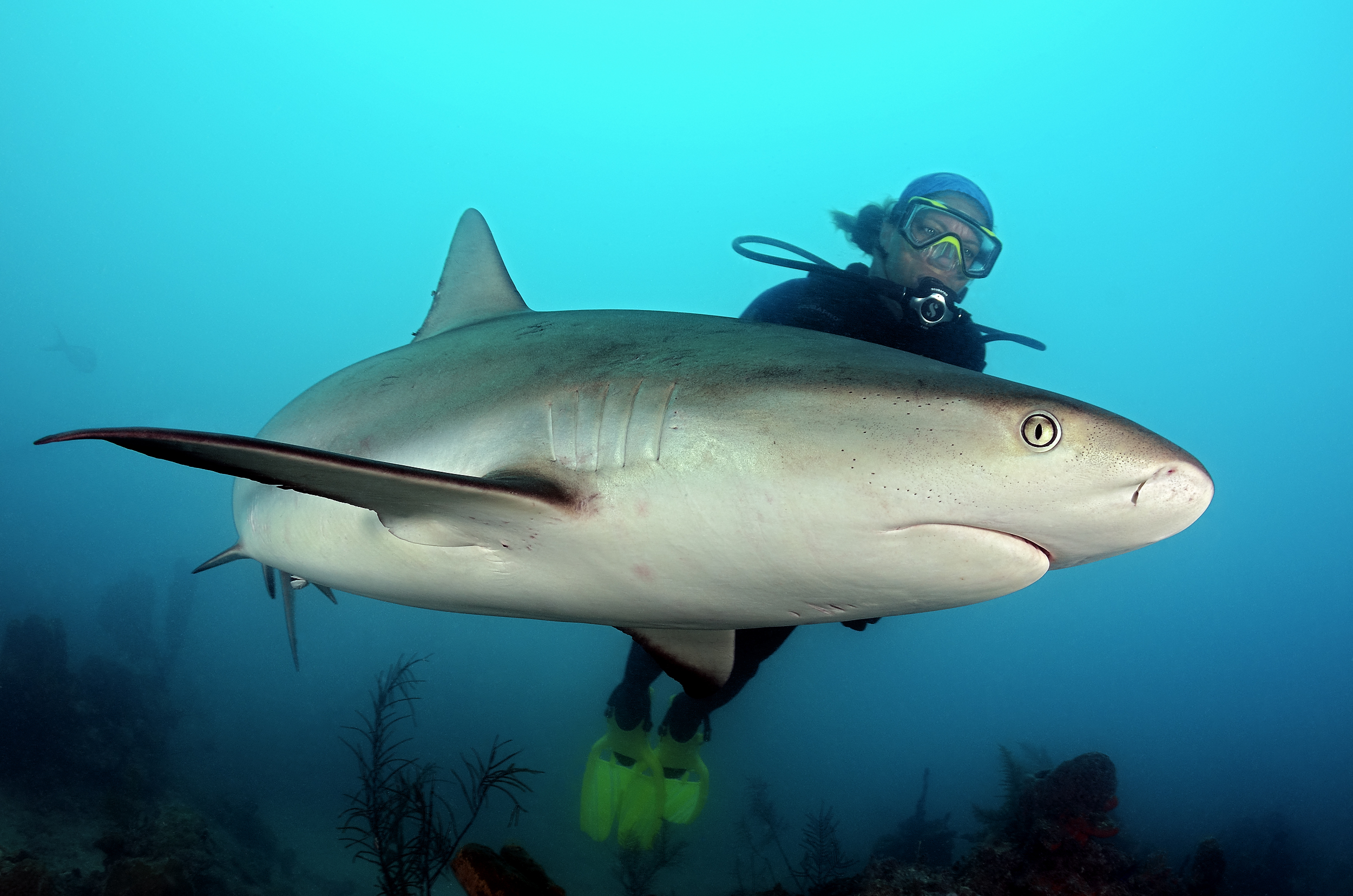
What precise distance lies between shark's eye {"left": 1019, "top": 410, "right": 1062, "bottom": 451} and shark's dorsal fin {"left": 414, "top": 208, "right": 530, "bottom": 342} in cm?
239

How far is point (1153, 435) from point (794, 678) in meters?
83.4

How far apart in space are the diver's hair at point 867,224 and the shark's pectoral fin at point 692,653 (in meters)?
4.37

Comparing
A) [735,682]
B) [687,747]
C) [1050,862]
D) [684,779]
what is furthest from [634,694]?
[1050,862]

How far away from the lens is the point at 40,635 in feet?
47.5

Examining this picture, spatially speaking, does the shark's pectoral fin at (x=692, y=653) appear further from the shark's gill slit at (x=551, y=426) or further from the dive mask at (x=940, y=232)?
the dive mask at (x=940, y=232)

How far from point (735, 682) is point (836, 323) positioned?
10.8 feet

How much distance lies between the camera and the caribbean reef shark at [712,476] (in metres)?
1.25

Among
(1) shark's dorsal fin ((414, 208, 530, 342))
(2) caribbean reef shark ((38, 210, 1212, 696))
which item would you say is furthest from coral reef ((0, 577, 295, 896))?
(2) caribbean reef shark ((38, 210, 1212, 696))

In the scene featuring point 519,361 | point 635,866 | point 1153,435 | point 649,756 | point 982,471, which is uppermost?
point 519,361

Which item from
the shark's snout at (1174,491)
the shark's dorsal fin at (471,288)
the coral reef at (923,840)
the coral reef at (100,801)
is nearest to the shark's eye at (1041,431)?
the shark's snout at (1174,491)

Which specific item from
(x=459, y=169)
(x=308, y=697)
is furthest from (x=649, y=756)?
(x=459, y=169)

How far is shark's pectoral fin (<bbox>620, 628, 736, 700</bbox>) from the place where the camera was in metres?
2.68

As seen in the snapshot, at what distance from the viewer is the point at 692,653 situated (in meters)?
2.70

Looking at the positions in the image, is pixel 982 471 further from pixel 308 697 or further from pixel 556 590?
pixel 308 697
